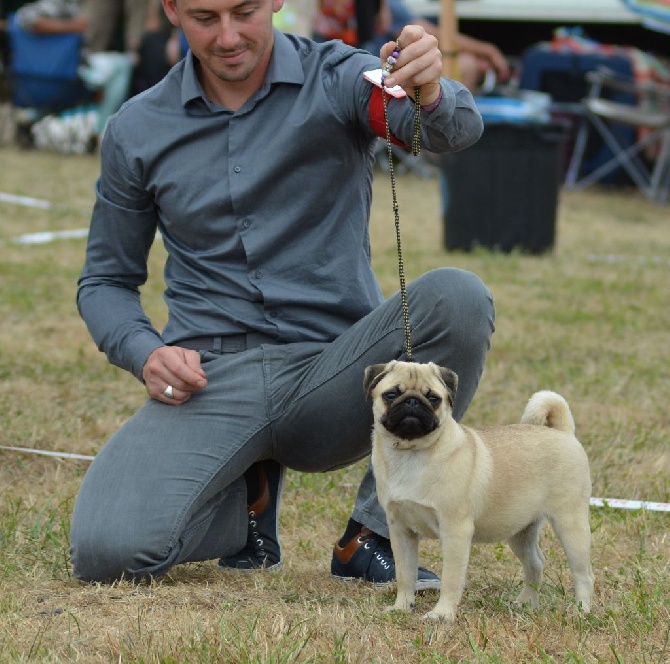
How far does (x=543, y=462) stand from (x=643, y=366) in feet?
9.34

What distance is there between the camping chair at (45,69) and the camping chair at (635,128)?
17.4 ft

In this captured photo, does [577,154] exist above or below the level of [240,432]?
below

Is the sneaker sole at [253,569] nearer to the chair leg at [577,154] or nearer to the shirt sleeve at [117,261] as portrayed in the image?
the shirt sleeve at [117,261]

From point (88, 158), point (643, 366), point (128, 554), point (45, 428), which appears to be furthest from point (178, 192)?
point (88, 158)

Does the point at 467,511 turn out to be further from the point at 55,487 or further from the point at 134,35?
the point at 134,35

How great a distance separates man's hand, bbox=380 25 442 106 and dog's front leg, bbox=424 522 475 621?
3.15 ft

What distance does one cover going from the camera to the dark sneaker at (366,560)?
321 centimetres

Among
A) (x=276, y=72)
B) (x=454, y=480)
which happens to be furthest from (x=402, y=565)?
(x=276, y=72)

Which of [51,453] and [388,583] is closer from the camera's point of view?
[388,583]

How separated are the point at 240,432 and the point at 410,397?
0.66 metres

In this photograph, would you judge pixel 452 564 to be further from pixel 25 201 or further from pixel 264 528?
pixel 25 201

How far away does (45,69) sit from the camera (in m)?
13.6

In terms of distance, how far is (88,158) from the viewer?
45.3 ft

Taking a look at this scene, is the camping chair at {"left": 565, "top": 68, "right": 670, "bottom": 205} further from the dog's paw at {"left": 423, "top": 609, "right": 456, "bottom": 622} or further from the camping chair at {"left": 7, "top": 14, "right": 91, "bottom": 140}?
the dog's paw at {"left": 423, "top": 609, "right": 456, "bottom": 622}
